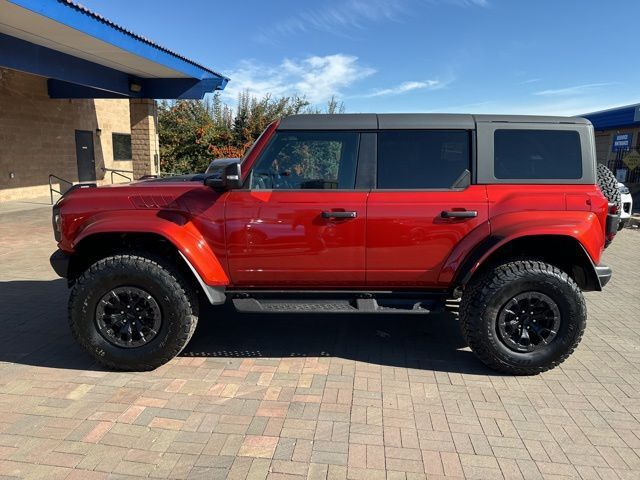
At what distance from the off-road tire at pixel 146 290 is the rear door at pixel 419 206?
1.47 metres

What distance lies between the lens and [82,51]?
1132 centimetres

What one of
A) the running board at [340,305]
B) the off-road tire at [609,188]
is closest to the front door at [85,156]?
the running board at [340,305]

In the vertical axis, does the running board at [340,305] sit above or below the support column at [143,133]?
below

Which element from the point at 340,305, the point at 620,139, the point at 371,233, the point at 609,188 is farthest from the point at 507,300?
the point at 620,139

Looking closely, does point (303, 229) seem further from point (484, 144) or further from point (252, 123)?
point (252, 123)

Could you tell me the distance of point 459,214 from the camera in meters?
3.43

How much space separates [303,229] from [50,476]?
2126mm

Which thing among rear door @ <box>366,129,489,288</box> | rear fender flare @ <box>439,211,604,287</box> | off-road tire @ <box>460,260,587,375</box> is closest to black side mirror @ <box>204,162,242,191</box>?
rear door @ <box>366,129,489,288</box>

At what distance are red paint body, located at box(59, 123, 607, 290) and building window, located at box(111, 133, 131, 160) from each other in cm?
1688

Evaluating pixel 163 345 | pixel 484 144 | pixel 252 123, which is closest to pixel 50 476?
pixel 163 345

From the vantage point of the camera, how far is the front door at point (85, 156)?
55.2ft

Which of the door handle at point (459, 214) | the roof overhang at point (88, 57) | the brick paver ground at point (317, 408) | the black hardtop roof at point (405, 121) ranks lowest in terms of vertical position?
the brick paver ground at point (317, 408)

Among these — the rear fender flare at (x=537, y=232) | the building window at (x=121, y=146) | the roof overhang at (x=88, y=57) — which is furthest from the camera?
the building window at (x=121, y=146)

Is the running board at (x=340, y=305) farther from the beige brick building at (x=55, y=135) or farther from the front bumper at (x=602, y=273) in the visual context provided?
the beige brick building at (x=55, y=135)
